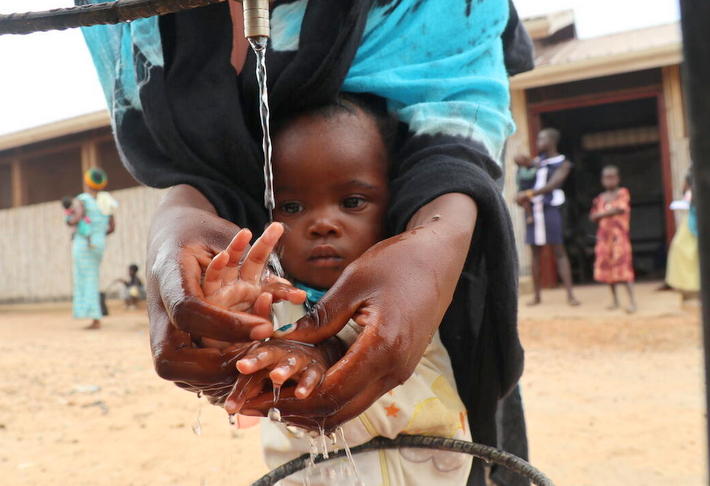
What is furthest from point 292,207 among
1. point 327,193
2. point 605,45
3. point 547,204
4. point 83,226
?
point 605,45

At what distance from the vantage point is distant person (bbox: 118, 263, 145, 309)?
9.62 meters

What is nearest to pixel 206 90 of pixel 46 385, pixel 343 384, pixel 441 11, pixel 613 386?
pixel 441 11

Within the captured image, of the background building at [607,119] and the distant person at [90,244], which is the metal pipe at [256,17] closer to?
the distant person at [90,244]

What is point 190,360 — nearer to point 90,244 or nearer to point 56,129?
point 90,244

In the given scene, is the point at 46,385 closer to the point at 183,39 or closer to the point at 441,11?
the point at 183,39

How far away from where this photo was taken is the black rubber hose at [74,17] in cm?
72

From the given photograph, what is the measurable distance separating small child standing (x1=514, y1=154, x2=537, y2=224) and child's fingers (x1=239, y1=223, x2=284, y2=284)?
232 inches

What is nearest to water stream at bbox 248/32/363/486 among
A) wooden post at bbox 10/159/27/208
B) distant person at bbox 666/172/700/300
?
distant person at bbox 666/172/700/300

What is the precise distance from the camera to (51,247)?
11430 millimetres

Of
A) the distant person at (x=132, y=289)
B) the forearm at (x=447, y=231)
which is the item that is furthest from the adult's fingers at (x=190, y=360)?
the distant person at (x=132, y=289)

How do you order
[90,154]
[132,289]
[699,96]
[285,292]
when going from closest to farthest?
[699,96] → [285,292] → [132,289] → [90,154]

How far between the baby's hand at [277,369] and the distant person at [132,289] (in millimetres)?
9408

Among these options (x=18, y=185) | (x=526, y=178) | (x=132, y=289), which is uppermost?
(x=18, y=185)

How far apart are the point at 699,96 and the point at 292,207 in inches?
39.7
